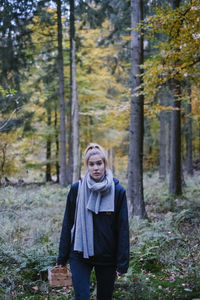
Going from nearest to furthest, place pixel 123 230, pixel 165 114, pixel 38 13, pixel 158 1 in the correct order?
pixel 123 230 < pixel 158 1 < pixel 38 13 < pixel 165 114

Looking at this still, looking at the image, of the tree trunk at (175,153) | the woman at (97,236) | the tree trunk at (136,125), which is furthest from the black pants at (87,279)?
the tree trunk at (175,153)

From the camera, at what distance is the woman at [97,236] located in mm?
2840

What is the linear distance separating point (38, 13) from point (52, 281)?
13284 mm

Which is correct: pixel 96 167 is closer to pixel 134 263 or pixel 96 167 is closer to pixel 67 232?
pixel 67 232

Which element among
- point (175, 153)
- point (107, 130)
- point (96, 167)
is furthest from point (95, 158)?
point (107, 130)

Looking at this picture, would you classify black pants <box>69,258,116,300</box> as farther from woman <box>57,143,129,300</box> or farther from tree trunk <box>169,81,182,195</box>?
tree trunk <box>169,81,182,195</box>

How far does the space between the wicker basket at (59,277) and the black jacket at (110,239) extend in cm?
101

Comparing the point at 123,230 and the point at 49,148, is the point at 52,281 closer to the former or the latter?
the point at 123,230

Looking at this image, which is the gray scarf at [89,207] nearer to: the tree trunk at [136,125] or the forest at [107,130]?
the forest at [107,130]

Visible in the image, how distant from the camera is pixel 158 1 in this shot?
10555 millimetres

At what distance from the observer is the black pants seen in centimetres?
279

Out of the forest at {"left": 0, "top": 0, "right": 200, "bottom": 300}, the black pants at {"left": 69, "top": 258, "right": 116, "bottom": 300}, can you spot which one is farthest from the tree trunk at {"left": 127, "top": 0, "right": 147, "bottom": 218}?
the black pants at {"left": 69, "top": 258, "right": 116, "bottom": 300}

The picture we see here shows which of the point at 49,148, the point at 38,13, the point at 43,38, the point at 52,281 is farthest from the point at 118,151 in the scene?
the point at 52,281

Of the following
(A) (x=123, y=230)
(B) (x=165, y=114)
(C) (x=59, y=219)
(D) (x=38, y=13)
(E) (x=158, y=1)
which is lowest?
(C) (x=59, y=219)
